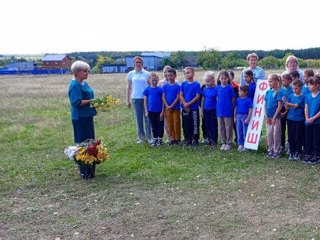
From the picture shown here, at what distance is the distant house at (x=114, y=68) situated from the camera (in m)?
86.7

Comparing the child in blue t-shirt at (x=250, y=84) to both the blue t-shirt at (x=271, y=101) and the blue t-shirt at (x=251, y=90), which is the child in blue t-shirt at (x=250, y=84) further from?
the blue t-shirt at (x=271, y=101)

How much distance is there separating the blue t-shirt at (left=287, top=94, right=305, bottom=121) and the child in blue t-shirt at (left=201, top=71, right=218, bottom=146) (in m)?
1.76

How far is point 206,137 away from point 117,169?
2600mm

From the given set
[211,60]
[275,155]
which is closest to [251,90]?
[275,155]

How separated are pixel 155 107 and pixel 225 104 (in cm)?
166

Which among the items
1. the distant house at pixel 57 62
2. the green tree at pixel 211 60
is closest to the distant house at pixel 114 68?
the green tree at pixel 211 60

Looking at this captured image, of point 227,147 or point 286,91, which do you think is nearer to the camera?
point 286,91

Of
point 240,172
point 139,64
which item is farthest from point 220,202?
point 139,64

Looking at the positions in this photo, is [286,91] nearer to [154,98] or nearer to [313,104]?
[313,104]

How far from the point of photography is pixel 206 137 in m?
10.1

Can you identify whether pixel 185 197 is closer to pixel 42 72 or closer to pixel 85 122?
pixel 85 122

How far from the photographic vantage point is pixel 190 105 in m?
9.73

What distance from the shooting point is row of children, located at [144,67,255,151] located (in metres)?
9.24

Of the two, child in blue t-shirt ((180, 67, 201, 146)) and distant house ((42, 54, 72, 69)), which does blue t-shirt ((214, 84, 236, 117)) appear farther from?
distant house ((42, 54, 72, 69))
